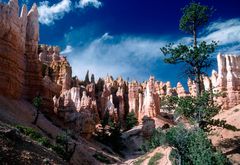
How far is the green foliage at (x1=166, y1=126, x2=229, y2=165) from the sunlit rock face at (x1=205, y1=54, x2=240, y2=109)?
37.4m

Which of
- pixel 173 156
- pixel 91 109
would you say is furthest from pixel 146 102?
pixel 173 156

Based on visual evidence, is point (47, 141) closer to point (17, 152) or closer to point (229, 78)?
point (17, 152)

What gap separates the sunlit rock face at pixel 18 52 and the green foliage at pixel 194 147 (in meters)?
33.0

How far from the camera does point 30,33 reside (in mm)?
67562

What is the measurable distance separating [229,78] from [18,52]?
136ft

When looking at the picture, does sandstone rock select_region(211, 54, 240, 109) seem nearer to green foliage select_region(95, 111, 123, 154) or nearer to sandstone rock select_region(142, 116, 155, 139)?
sandstone rock select_region(142, 116, 155, 139)

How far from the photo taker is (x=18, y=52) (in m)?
61.2

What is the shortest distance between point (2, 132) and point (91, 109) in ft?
182

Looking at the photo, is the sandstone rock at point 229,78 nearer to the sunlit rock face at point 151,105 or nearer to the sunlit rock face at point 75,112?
the sunlit rock face at point 151,105

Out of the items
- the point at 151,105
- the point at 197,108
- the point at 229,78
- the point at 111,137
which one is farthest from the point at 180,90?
the point at 197,108

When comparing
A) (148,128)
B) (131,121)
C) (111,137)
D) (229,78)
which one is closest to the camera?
(229,78)

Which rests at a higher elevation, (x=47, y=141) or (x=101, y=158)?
(x=47, y=141)

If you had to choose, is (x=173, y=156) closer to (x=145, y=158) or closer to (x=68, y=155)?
(x=145, y=158)

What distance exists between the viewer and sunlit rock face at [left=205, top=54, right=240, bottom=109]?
67.9m
